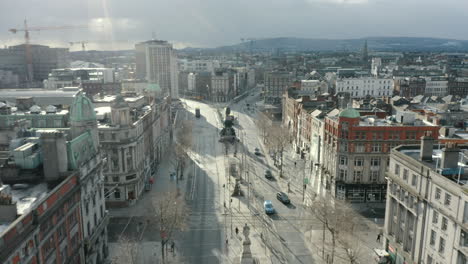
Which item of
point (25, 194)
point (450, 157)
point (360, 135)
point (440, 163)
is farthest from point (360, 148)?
point (25, 194)

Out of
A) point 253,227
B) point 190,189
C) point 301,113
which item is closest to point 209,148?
point 301,113

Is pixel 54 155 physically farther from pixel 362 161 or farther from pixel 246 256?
pixel 362 161

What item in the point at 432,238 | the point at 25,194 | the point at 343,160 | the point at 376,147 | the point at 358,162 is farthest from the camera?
the point at 343,160

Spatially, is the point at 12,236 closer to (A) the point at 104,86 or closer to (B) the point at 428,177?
(B) the point at 428,177

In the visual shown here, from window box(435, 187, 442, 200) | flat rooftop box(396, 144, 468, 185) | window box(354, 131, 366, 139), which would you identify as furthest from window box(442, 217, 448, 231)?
window box(354, 131, 366, 139)

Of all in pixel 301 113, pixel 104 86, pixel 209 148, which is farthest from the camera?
pixel 104 86

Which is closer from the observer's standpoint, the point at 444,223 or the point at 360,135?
the point at 444,223

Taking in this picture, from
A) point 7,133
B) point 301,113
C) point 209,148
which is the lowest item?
point 209,148

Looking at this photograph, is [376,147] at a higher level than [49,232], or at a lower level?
lower
